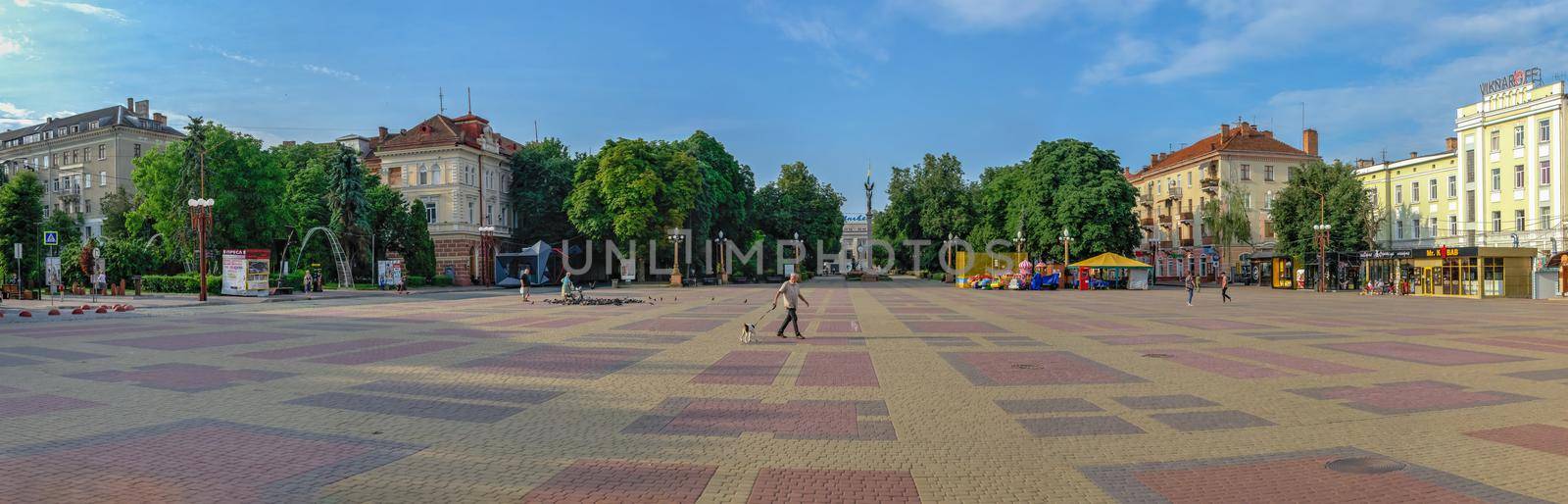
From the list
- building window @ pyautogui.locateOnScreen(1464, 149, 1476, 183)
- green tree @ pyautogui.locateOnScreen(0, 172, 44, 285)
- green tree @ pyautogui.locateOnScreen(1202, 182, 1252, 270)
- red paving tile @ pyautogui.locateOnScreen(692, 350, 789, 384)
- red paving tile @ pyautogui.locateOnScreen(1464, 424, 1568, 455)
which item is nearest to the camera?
red paving tile @ pyautogui.locateOnScreen(1464, 424, 1568, 455)

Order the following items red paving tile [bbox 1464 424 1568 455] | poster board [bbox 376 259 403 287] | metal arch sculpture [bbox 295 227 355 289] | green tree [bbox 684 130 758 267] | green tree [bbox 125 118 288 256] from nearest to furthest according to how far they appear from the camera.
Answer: red paving tile [bbox 1464 424 1568 455] < green tree [bbox 125 118 288 256] < poster board [bbox 376 259 403 287] < metal arch sculpture [bbox 295 227 355 289] < green tree [bbox 684 130 758 267]

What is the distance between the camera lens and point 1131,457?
657cm

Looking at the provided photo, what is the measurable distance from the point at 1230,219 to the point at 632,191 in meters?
46.5

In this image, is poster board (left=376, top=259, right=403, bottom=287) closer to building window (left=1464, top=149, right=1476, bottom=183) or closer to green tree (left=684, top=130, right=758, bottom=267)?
green tree (left=684, top=130, right=758, bottom=267)

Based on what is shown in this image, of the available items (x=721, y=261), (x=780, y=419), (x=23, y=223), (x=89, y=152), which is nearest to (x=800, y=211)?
(x=721, y=261)

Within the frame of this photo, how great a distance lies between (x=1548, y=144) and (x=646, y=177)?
53264 mm

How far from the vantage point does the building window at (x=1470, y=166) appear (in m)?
48.3

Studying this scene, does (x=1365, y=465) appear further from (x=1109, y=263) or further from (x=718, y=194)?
(x=718, y=194)

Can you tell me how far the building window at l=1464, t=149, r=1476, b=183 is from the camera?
159 ft

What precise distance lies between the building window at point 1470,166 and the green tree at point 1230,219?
1479 centimetres

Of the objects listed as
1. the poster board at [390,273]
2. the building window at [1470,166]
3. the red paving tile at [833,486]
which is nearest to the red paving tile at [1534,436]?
the red paving tile at [833,486]

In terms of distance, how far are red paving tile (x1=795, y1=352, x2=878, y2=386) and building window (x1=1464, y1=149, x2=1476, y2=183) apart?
53.8 m

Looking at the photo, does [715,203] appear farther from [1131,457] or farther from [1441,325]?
[1131,457]

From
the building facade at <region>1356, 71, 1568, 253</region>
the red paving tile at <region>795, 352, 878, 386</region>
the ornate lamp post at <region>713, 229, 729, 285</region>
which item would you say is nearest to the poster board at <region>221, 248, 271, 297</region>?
the ornate lamp post at <region>713, 229, 729, 285</region>
